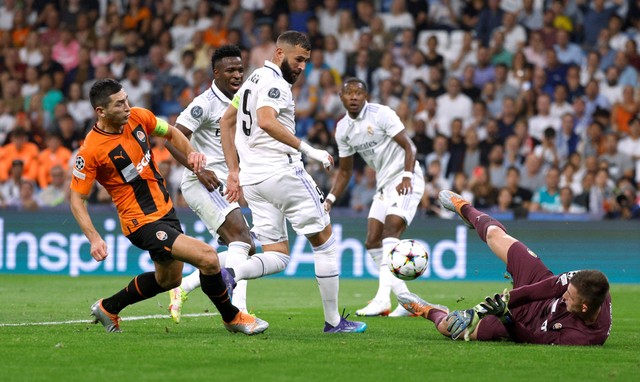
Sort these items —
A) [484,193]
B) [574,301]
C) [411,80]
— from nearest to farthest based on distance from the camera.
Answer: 1. [574,301]
2. [484,193]
3. [411,80]

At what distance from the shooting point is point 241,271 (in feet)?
31.4

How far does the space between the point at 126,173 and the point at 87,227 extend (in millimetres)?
552

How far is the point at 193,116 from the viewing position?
1100 centimetres

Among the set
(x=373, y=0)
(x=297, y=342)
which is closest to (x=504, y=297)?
(x=297, y=342)

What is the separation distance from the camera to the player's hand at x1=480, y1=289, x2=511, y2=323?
323 inches

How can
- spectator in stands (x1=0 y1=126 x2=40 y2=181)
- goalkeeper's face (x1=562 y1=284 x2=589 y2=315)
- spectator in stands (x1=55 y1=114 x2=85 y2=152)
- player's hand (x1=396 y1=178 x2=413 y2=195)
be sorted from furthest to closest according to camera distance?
spectator in stands (x1=55 y1=114 x2=85 y2=152)
spectator in stands (x1=0 y1=126 x2=40 y2=181)
player's hand (x1=396 y1=178 x2=413 y2=195)
goalkeeper's face (x1=562 y1=284 x2=589 y2=315)

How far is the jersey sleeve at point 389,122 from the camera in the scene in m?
12.2

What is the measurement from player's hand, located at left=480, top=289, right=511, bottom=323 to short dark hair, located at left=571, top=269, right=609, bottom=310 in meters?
0.53

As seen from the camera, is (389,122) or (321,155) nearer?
(321,155)

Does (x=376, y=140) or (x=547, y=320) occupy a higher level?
(x=376, y=140)

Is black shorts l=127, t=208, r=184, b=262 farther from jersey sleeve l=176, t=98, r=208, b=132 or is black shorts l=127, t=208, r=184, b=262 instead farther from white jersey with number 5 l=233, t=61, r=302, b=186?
jersey sleeve l=176, t=98, r=208, b=132

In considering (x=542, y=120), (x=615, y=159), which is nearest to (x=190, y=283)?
(x=615, y=159)

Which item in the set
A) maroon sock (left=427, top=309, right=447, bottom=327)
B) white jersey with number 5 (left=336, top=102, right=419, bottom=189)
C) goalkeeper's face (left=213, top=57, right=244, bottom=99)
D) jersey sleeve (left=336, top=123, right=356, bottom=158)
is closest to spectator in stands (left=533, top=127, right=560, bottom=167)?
white jersey with number 5 (left=336, top=102, right=419, bottom=189)

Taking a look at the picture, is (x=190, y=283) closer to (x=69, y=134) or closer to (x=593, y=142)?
(x=593, y=142)
